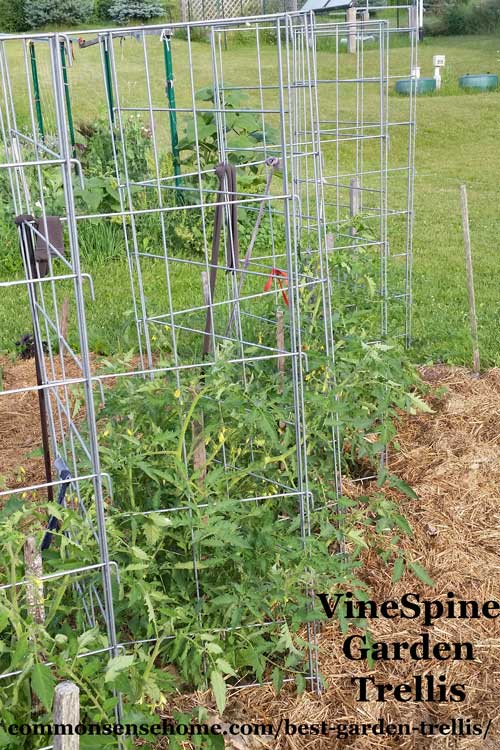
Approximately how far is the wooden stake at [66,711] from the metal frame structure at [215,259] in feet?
1.42

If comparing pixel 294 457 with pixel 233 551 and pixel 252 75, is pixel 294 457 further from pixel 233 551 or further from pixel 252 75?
pixel 252 75

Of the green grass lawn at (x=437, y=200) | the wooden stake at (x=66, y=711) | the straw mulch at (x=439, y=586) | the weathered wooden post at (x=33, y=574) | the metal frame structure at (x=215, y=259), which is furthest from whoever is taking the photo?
the green grass lawn at (x=437, y=200)

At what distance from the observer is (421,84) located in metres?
17.2

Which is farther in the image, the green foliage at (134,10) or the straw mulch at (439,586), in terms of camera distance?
the green foliage at (134,10)

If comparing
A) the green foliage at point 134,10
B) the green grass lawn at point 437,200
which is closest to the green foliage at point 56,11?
the green foliage at point 134,10

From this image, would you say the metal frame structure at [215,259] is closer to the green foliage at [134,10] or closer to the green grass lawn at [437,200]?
the green grass lawn at [437,200]

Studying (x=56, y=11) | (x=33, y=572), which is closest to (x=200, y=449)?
(x=33, y=572)

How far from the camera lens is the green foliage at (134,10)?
23.9m

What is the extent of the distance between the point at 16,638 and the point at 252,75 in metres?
18.6

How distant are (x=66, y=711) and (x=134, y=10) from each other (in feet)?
81.8

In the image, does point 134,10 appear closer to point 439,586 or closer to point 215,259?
point 215,259

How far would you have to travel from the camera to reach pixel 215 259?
10.7 feet

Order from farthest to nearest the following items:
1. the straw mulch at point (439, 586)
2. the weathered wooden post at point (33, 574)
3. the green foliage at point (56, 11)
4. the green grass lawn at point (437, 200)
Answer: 1. the green foliage at point (56, 11)
2. the green grass lawn at point (437, 200)
3. the straw mulch at point (439, 586)
4. the weathered wooden post at point (33, 574)

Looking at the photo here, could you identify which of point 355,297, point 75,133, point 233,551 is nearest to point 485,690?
point 233,551
